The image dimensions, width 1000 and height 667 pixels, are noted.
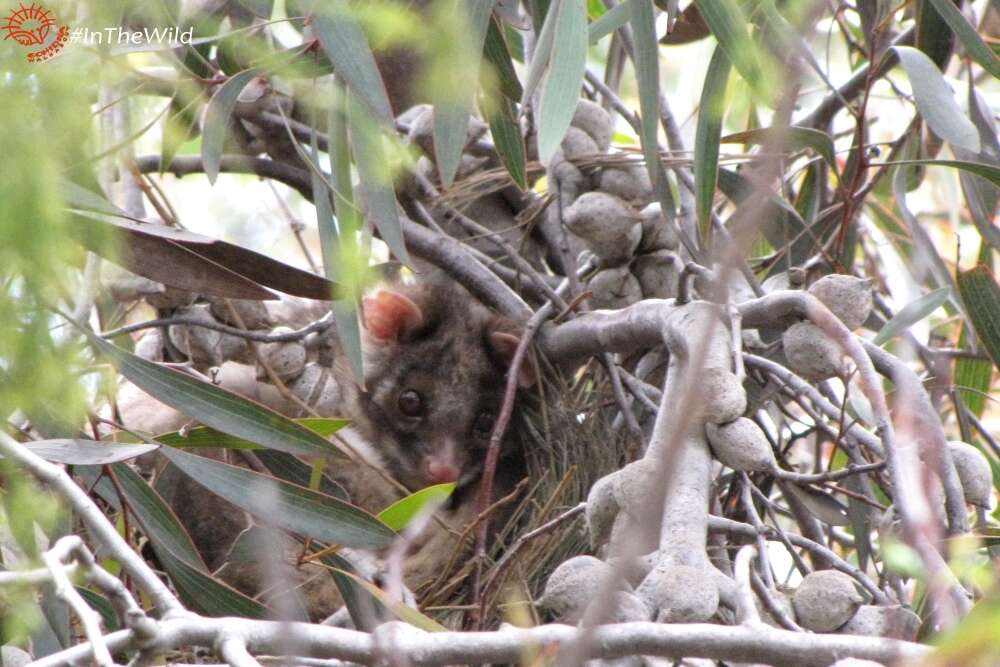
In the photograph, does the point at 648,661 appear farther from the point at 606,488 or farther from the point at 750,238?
the point at 750,238

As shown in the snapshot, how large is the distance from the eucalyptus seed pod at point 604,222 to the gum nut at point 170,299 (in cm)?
85

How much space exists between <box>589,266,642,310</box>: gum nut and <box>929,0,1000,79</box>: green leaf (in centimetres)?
85

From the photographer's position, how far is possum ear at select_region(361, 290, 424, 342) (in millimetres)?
3648

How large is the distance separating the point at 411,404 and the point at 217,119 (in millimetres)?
1664

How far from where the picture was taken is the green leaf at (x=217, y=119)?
2.25 m

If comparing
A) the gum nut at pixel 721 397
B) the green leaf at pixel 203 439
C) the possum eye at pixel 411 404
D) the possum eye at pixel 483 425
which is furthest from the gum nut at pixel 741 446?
the possum eye at pixel 411 404

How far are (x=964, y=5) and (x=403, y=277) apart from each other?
1960 millimetres

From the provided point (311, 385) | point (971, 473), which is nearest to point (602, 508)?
point (971, 473)

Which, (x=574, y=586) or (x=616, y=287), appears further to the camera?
(x=616, y=287)

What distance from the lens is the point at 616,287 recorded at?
9.05ft

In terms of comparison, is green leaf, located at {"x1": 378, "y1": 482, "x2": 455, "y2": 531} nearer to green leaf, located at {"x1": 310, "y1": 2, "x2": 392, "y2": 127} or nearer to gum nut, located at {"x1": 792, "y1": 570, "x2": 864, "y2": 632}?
green leaf, located at {"x1": 310, "y1": 2, "x2": 392, "y2": 127}

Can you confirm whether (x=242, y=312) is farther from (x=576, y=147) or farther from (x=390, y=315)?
(x=390, y=315)

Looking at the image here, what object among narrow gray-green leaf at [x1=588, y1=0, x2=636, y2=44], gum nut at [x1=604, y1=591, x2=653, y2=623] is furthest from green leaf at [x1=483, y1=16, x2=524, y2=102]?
gum nut at [x1=604, y1=591, x2=653, y2=623]

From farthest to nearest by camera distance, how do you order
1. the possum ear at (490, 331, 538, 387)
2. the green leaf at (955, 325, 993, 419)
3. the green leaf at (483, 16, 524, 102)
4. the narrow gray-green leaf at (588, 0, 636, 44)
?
the possum ear at (490, 331, 538, 387)
the green leaf at (955, 325, 993, 419)
the green leaf at (483, 16, 524, 102)
the narrow gray-green leaf at (588, 0, 636, 44)
